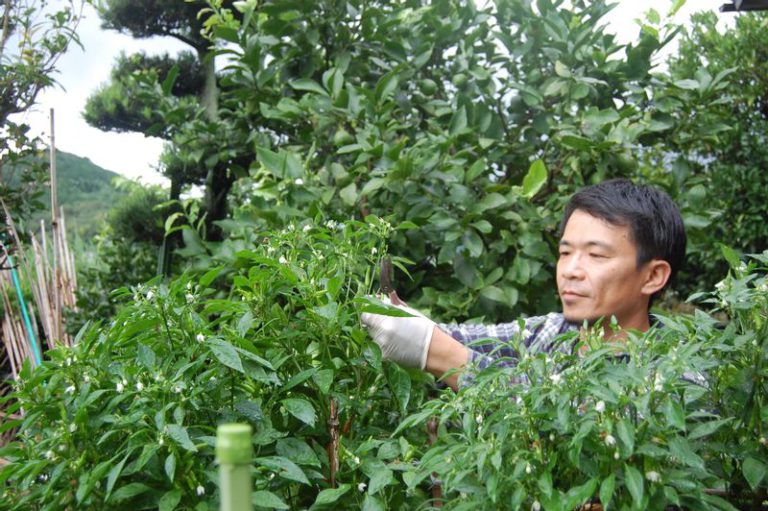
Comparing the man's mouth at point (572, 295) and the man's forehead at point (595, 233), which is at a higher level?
the man's forehead at point (595, 233)

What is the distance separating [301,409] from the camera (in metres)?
1.22

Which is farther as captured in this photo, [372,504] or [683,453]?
[372,504]

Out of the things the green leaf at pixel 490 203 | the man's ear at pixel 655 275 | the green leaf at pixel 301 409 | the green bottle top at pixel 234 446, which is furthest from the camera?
the green leaf at pixel 490 203

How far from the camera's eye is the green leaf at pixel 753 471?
1.09 metres

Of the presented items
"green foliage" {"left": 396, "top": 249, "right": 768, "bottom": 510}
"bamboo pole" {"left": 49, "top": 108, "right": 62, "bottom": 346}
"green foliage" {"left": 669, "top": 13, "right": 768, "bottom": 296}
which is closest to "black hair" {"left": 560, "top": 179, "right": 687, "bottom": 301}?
"green foliage" {"left": 396, "top": 249, "right": 768, "bottom": 510}

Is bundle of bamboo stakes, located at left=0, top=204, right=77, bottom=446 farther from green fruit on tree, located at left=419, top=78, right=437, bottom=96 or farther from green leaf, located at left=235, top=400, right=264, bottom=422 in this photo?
green leaf, located at left=235, top=400, right=264, bottom=422

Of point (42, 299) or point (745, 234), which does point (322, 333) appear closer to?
point (42, 299)

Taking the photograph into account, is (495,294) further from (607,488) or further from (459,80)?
(607,488)

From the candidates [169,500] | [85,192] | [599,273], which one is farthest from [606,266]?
[85,192]

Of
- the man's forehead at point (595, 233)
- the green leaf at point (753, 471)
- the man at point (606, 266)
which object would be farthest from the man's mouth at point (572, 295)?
the green leaf at point (753, 471)

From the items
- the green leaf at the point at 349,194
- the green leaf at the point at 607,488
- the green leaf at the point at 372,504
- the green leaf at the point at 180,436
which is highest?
the green leaf at the point at 349,194

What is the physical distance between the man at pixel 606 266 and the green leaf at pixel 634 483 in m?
0.69

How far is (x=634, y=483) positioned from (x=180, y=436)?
0.55 metres

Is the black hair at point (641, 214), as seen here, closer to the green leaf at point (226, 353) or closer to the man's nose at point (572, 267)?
the man's nose at point (572, 267)
